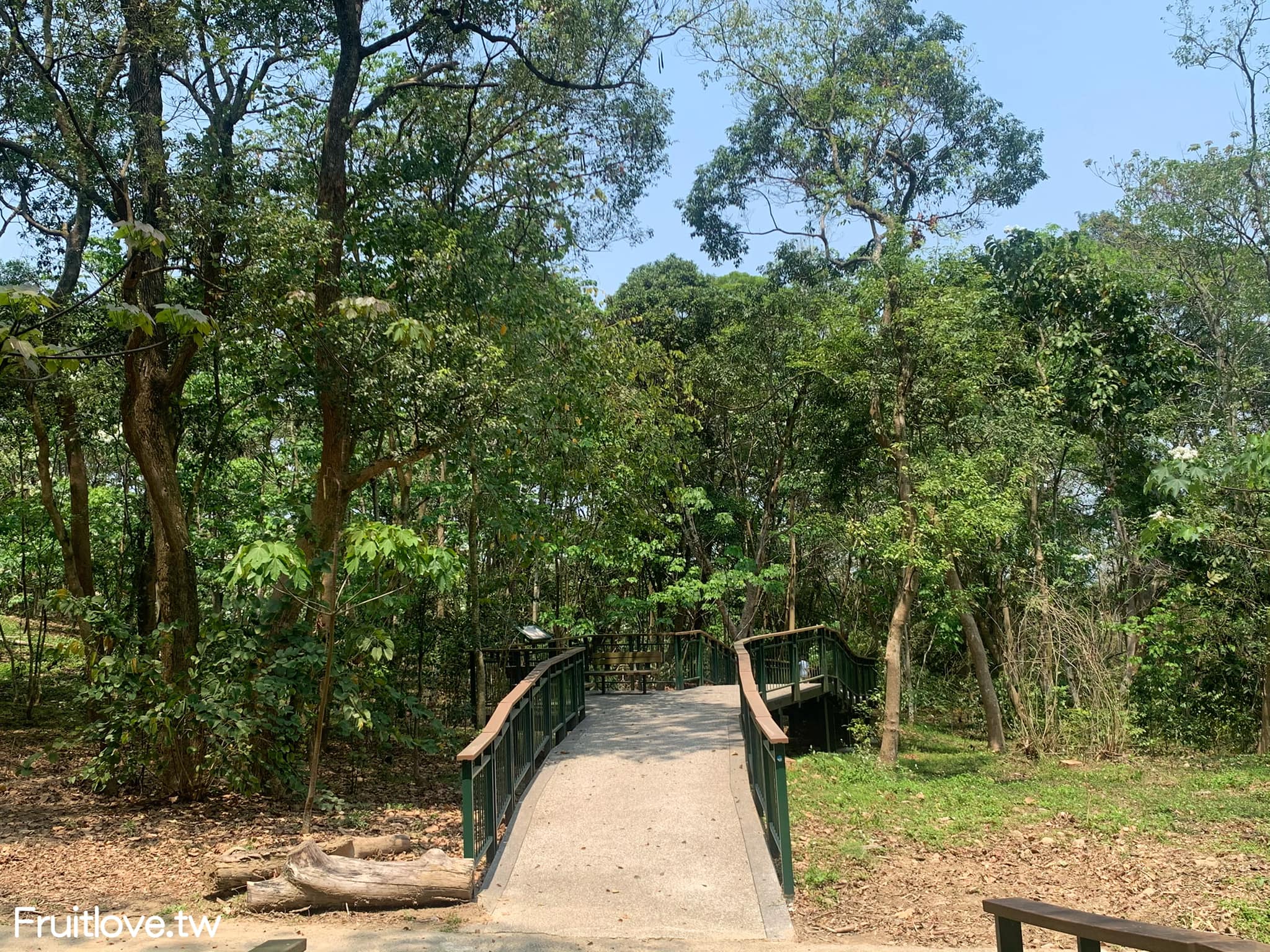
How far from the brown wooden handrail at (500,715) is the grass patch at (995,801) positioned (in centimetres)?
238

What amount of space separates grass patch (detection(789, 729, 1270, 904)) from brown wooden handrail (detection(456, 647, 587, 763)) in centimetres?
238

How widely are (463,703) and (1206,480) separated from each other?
10398 mm

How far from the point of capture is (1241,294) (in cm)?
1456

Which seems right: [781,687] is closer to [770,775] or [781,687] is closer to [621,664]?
[621,664]

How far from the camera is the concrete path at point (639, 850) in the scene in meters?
5.46

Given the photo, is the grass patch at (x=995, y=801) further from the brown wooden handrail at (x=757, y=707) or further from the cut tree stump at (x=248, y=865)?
the cut tree stump at (x=248, y=865)

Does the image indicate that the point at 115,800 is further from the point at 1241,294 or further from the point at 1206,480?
the point at 1241,294

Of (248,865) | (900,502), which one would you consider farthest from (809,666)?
(248,865)

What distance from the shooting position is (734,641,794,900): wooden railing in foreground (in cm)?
589

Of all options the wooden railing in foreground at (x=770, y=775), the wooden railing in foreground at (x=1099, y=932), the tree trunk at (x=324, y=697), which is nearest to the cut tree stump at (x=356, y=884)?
the tree trunk at (x=324, y=697)

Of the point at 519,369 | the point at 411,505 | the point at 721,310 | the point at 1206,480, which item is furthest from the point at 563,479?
the point at 721,310

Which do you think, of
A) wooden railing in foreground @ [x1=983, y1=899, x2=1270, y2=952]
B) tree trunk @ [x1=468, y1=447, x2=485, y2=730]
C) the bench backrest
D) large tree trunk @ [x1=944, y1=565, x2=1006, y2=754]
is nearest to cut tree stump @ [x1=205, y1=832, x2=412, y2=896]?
wooden railing in foreground @ [x1=983, y1=899, x2=1270, y2=952]

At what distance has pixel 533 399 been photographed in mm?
10000

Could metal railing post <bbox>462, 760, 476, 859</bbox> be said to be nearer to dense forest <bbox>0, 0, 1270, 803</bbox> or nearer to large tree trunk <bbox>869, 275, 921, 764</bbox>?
dense forest <bbox>0, 0, 1270, 803</bbox>
